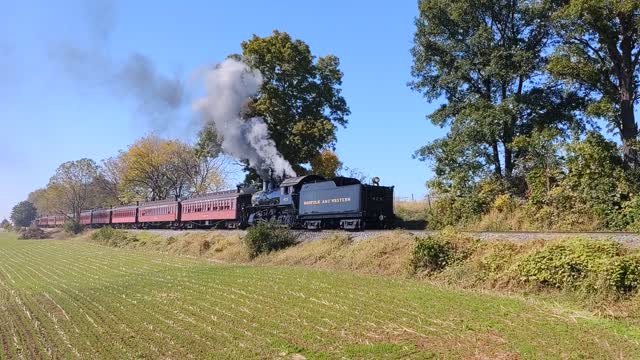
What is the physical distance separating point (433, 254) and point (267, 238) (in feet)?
34.1

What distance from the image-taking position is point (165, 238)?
37.7m

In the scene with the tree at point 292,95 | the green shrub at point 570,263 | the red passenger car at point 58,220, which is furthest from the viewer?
the red passenger car at point 58,220

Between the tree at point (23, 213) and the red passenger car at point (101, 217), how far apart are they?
93.6 meters

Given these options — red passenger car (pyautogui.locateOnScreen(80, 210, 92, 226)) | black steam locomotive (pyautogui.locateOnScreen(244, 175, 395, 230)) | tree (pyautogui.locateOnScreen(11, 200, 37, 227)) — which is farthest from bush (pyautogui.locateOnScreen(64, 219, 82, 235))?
tree (pyautogui.locateOnScreen(11, 200, 37, 227))

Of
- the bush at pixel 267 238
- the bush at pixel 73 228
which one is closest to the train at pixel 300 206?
the bush at pixel 267 238

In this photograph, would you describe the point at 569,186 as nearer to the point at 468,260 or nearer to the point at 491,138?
the point at 491,138

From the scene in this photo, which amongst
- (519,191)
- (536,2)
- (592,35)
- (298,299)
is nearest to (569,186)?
(519,191)

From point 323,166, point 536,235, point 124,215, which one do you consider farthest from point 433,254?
point 124,215

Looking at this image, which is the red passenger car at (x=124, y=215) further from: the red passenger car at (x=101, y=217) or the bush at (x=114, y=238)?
the bush at (x=114, y=238)

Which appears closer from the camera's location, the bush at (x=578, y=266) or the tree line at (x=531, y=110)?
the bush at (x=578, y=266)

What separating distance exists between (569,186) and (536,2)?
32.3ft

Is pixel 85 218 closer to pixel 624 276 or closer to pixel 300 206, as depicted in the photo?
pixel 300 206

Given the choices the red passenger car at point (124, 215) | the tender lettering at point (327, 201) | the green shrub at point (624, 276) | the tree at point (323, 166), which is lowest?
the green shrub at point (624, 276)

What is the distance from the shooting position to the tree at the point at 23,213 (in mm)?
150875
